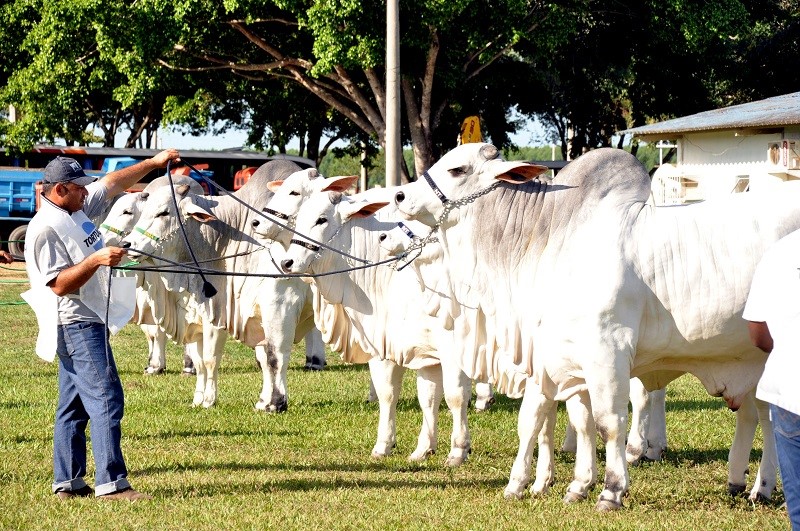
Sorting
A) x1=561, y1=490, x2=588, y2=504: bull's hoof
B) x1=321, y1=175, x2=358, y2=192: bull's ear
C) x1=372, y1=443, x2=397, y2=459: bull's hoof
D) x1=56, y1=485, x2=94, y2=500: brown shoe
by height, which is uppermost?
x1=321, y1=175, x2=358, y2=192: bull's ear

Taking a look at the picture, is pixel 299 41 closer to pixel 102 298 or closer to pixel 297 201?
pixel 297 201

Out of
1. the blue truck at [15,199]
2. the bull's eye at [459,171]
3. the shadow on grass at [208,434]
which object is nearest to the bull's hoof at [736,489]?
the bull's eye at [459,171]

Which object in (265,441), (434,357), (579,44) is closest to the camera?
(434,357)

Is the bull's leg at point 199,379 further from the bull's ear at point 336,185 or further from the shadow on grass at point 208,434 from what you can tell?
the bull's ear at point 336,185

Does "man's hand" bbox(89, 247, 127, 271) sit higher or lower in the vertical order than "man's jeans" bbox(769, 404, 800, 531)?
higher

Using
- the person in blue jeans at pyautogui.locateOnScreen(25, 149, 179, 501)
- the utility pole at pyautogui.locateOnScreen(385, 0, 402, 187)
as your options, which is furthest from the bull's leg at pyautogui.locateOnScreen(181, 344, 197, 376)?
the person in blue jeans at pyautogui.locateOnScreen(25, 149, 179, 501)

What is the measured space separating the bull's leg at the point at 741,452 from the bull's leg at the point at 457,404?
1.91m

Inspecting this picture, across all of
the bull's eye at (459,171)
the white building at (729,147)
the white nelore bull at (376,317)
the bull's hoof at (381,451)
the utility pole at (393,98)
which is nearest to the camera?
the bull's eye at (459,171)

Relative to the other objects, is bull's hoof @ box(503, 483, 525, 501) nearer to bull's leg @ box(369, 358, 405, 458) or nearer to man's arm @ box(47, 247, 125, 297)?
bull's leg @ box(369, 358, 405, 458)

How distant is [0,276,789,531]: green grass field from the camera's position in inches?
274

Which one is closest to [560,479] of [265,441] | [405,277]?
[405,277]

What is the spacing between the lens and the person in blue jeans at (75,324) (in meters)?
7.13

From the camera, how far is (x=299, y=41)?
27.4 metres

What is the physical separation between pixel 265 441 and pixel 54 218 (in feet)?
10.5
